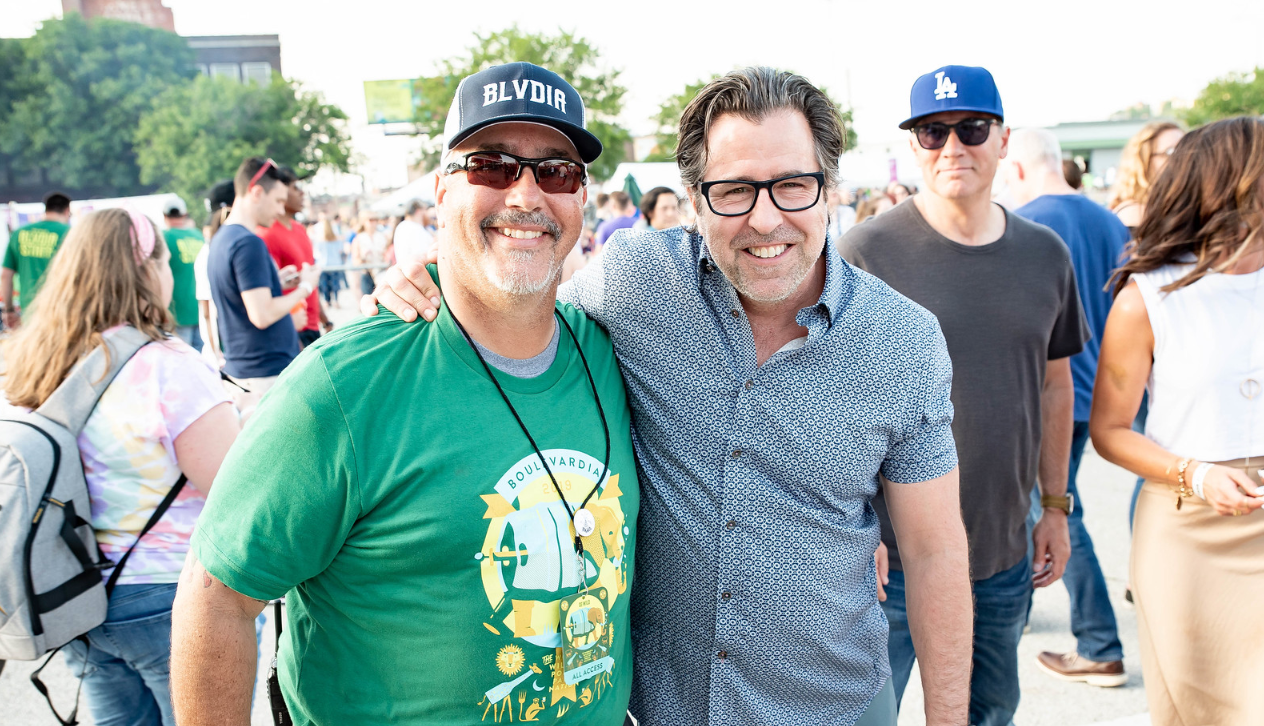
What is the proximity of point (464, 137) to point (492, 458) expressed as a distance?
0.70 meters

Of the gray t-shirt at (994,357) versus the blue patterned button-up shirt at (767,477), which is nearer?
the blue patterned button-up shirt at (767,477)

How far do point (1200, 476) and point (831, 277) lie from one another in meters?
1.39

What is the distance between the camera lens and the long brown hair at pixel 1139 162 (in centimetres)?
527

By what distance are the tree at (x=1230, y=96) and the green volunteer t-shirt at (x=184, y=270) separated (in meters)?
62.3

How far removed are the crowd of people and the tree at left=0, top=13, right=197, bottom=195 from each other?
2140 inches

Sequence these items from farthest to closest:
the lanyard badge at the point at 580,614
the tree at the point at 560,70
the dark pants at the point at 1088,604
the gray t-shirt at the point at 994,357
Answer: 1. the tree at the point at 560,70
2. the dark pants at the point at 1088,604
3. the gray t-shirt at the point at 994,357
4. the lanyard badge at the point at 580,614

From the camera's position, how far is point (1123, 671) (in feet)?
11.9

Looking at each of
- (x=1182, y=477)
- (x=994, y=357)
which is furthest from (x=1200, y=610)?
(x=994, y=357)

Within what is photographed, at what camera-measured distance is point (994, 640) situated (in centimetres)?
261

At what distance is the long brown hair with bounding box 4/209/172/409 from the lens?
242cm

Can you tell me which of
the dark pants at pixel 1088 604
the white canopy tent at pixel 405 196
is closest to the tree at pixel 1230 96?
the white canopy tent at pixel 405 196

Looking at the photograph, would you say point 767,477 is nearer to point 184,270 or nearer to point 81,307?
point 81,307

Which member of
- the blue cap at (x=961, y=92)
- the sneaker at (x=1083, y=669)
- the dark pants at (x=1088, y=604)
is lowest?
the sneaker at (x=1083, y=669)

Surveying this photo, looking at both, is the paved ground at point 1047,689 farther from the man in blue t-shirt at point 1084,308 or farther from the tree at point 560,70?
the tree at point 560,70
